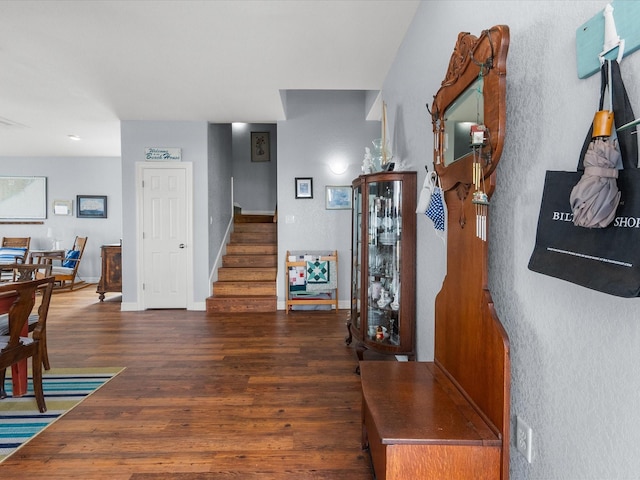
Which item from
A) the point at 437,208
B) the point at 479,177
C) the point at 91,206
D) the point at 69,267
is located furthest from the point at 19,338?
the point at 91,206

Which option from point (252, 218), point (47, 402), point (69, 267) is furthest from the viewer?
point (252, 218)

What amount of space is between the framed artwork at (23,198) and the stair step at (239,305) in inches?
210

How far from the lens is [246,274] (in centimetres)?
582

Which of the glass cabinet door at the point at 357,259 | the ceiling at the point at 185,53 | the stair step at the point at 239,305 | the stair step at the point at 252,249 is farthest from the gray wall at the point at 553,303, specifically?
the stair step at the point at 252,249

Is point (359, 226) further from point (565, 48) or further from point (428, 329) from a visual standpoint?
point (565, 48)

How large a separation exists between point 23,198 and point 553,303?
390 inches

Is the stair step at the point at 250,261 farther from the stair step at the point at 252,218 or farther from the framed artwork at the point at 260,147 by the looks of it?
the framed artwork at the point at 260,147

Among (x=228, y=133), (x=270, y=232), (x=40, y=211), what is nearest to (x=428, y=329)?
(x=270, y=232)

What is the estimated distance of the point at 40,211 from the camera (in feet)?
26.3

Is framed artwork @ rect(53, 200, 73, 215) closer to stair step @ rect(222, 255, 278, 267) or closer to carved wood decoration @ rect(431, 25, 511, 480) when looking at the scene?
stair step @ rect(222, 255, 278, 267)

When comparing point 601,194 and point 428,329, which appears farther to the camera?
point 428,329

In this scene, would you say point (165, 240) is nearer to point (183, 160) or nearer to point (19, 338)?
point (183, 160)

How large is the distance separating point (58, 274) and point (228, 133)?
13.5ft

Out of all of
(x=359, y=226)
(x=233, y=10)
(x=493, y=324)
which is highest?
(x=233, y=10)
